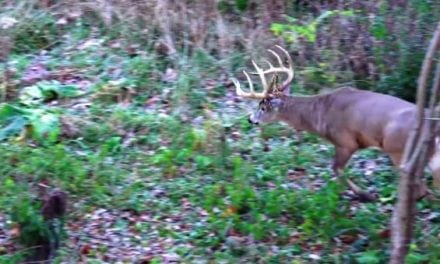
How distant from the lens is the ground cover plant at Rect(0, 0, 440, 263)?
8.27 meters

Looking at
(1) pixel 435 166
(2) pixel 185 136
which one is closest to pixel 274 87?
(2) pixel 185 136

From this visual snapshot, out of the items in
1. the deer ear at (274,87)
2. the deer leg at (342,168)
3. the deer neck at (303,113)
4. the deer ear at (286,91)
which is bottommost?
the deer leg at (342,168)

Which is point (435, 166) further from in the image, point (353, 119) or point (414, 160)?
point (414, 160)

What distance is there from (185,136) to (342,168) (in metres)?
1.93

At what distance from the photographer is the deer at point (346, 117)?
846 centimetres

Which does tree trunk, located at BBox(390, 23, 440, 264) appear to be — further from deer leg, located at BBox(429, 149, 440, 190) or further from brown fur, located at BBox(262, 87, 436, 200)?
brown fur, located at BBox(262, 87, 436, 200)

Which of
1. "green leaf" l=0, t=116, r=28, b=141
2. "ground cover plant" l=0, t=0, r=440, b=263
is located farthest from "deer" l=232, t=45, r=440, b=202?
"green leaf" l=0, t=116, r=28, b=141

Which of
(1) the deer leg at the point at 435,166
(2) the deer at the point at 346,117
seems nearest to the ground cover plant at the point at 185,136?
(2) the deer at the point at 346,117

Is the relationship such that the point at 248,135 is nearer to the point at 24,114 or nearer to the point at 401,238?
the point at 24,114

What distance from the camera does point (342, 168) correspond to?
9.15 metres

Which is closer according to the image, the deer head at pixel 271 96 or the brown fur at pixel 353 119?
the brown fur at pixel 353 119

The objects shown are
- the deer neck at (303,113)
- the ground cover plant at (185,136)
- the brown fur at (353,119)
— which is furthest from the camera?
the deer neck at (303,113)

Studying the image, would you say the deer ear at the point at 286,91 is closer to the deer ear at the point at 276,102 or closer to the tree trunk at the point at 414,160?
the deer ear at the point at 276,102

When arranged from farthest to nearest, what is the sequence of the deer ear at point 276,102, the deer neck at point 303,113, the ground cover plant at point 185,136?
the deer ear at point 276,102
the deer neck at point 303,113
the ground cover plant at point 185,136
